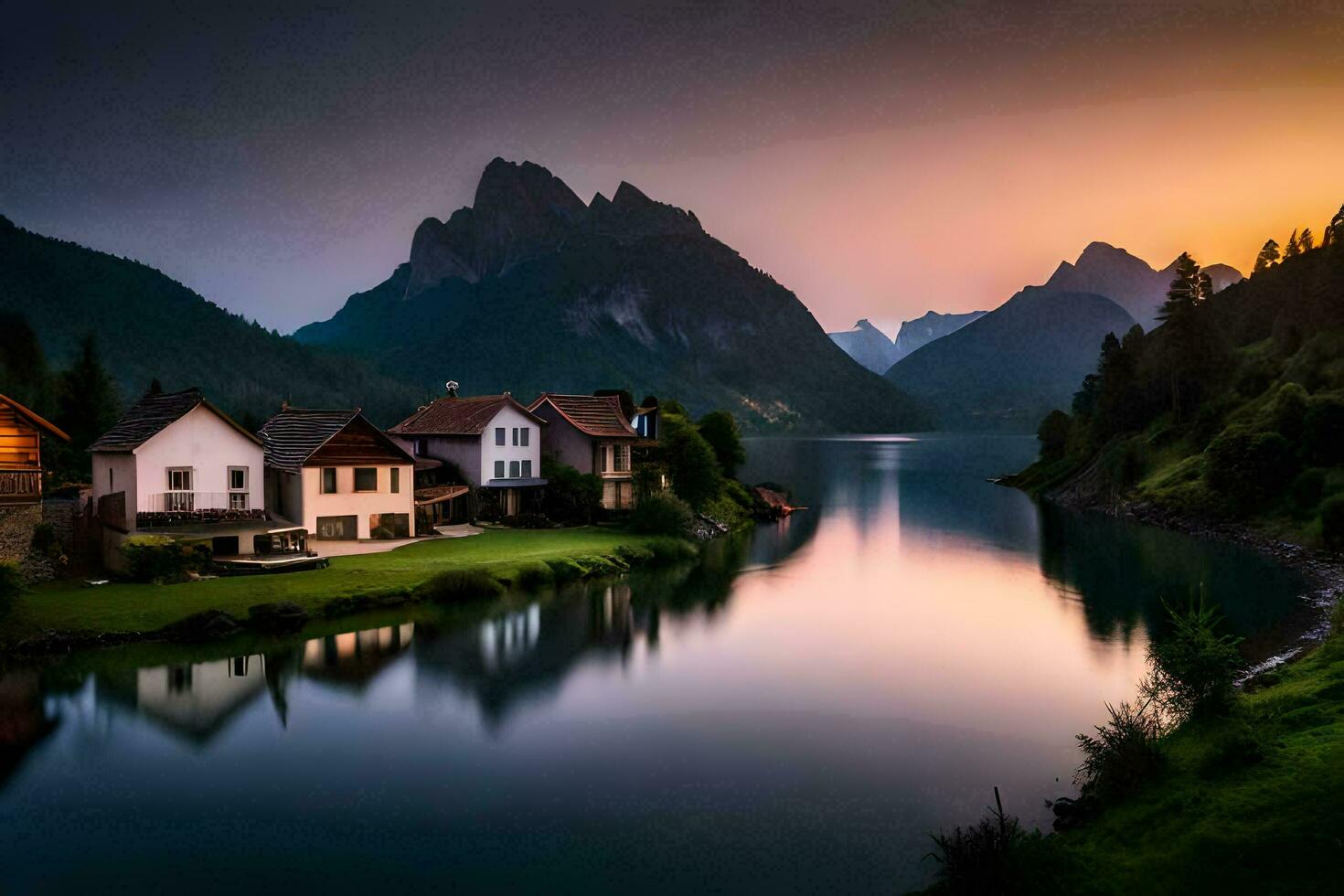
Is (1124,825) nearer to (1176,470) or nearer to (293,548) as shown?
(293,548)

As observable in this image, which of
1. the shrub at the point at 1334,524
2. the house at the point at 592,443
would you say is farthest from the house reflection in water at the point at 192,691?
the shrub at the point at 1334,524

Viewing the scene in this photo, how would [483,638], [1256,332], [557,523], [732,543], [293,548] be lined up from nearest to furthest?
[483,638]
[293,548]
[557,523]
[732,543]
[1256,332]

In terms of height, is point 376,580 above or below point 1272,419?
below

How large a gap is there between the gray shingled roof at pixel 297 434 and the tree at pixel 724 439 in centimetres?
3672

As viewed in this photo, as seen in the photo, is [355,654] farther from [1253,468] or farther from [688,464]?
[1253,468]

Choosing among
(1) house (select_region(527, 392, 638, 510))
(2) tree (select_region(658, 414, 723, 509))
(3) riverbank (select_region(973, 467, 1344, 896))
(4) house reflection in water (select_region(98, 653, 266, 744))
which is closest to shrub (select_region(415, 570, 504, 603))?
(4) house reflection in water (select_region(98, 653, 266, 744))

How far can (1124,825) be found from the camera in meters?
14.9

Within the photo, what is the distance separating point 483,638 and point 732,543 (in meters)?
30.4

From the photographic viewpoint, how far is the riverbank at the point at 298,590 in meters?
28.9

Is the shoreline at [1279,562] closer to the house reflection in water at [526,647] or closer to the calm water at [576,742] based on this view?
the calm water at [576,742]

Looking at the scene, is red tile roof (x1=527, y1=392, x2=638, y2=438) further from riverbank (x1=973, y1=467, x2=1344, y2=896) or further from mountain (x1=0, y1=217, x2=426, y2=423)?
mountain (x1=0, y1=217, x2=426, y2=423)

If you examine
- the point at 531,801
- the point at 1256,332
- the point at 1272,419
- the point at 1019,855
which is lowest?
the point at 531,801

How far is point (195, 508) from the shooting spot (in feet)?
129

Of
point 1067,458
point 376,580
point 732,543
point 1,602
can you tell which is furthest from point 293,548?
point 1067,458
